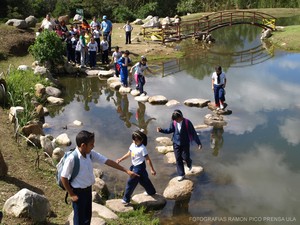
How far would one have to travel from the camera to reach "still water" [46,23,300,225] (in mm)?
8484

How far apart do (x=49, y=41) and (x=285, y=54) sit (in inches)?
511

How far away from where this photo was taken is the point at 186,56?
23125 mm

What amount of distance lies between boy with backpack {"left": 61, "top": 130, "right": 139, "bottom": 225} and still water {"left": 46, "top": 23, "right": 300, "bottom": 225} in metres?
2.30

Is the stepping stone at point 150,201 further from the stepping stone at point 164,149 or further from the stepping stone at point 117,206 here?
the stepping stone at point 164,149

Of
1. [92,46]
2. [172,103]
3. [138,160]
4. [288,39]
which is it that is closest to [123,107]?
[172,103]

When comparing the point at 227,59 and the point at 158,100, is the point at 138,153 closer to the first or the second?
the point at 158,100

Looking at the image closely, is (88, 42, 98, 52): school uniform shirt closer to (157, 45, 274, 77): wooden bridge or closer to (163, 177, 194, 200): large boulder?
(157, 45, 274, 77): wooden bridge

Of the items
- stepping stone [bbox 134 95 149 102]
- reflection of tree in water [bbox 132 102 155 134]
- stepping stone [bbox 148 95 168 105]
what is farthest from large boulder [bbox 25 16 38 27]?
stepping stone [bbox 148 95 168 105]

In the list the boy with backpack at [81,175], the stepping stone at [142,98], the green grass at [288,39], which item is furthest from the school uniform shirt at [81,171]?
the green grass at [288,39]

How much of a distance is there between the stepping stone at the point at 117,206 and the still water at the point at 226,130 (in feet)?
2.17

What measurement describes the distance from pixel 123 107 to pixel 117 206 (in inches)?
286

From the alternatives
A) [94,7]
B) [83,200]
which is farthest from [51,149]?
[94,7]

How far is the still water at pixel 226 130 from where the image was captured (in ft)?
27.8

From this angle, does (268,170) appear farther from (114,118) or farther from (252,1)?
(252,1)
